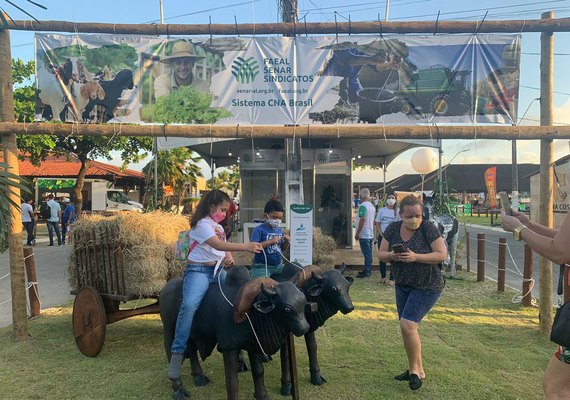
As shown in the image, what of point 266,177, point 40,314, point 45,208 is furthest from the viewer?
point 45,208

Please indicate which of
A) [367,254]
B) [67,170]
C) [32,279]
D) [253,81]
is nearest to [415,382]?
[253,81]

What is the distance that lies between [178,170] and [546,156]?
29347 millimetres

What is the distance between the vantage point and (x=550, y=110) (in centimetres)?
509

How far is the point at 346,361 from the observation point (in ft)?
14.8

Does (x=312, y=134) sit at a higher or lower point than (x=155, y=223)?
higher

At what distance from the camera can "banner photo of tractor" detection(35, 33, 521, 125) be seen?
5.39m

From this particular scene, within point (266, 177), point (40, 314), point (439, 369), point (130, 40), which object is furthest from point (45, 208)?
point (439, 369)

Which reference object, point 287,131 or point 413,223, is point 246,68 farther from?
point 413,223

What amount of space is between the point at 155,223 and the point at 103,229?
60 centimetres

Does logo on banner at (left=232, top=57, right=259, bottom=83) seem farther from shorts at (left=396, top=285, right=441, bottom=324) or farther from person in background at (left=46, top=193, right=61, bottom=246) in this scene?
person in background at (left=46, top=193, right=61, bottom=246)

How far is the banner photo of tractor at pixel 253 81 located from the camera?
→ 5395mm

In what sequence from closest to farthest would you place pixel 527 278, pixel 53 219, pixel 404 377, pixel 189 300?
pixel 189 300 < pixel 404 377 < pixel 527 278 < pixel 53 219

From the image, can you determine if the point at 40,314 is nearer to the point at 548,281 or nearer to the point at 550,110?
the point at 548,281

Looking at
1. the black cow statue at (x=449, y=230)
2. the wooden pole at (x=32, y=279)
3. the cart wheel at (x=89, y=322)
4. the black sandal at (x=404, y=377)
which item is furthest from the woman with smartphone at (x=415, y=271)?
the black cow statue at (x=449, y=230)
